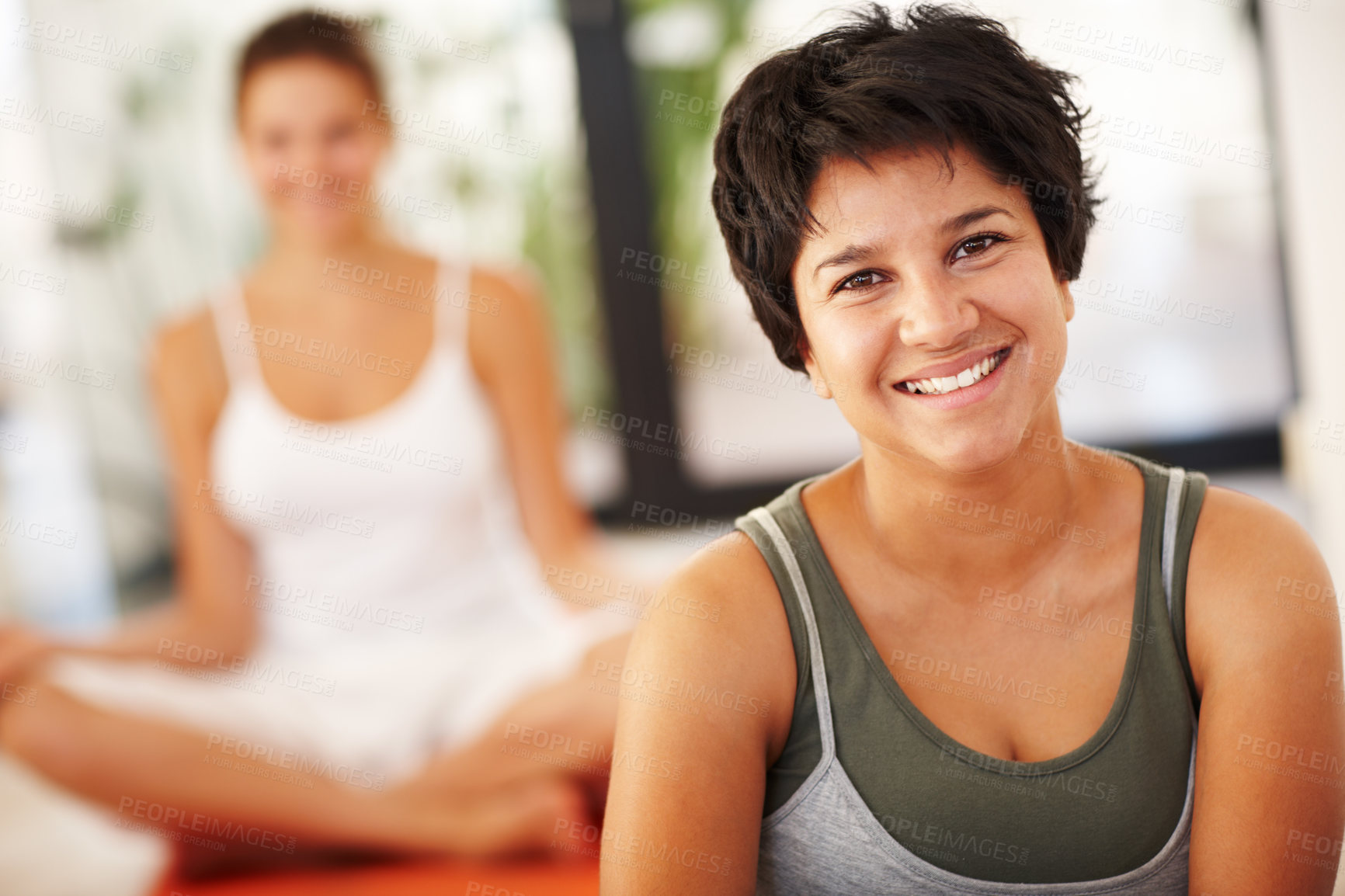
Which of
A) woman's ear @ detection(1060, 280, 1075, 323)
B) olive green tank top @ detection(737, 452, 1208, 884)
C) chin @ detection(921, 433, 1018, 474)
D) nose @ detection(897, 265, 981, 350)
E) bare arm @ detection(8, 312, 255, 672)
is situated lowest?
bare arm @ detection(8, 312, 255, 672)

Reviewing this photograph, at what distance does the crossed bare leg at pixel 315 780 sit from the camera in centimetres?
194

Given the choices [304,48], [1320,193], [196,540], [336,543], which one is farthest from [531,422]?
[1320,193]

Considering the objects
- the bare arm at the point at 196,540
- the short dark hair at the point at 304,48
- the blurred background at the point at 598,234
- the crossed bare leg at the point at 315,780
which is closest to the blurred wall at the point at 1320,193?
the blurred background at the point at 598,234

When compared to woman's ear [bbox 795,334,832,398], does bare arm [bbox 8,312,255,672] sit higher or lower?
lower

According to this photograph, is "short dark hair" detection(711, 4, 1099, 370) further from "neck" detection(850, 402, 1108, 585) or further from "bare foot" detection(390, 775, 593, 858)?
"bare foot" detection(390, 775, 593, 858)

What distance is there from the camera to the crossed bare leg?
194 cm

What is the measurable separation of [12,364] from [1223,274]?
11.6 ft

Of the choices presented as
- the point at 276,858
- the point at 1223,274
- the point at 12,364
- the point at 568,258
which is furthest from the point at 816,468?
the point at 12,364

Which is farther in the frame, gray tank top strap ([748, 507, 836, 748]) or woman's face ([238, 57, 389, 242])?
woman's face ([238, 57, 389, 242])

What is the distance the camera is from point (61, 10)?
329cm

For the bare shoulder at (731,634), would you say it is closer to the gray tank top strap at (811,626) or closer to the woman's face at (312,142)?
the gray tank top strap at (811,626)

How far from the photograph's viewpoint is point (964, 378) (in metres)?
1.00

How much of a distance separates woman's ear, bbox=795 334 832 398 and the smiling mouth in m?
0.11

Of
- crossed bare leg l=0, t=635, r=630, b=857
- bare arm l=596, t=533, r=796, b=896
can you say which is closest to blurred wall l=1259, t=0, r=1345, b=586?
crossed bare leg l=0, t=635, r=630, b=857
